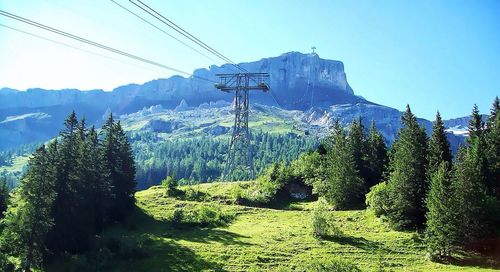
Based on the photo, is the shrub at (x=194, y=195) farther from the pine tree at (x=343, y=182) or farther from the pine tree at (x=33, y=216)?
the pine tree at (x=33, y=216)

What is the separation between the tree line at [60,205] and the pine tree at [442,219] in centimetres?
4631

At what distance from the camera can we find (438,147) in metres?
68.1

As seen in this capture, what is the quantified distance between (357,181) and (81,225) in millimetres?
48412

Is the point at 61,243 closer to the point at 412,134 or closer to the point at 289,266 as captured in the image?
the point at 289,266

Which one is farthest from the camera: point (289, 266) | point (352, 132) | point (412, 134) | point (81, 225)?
point (352, 132)

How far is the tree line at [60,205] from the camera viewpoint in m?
57.4

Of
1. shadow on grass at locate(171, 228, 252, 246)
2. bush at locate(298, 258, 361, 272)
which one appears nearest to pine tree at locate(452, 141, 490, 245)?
bush at locate(298, 258, 361, 272)

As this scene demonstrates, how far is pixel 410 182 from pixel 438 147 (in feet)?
23.4

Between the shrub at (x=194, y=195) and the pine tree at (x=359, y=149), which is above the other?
the pine tree at (x=359, y=149)

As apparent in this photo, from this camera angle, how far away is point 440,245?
53250 millimetres

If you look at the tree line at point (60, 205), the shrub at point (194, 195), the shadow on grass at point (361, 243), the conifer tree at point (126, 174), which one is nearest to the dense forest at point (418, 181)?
the shadow on grass at point (361, 243)

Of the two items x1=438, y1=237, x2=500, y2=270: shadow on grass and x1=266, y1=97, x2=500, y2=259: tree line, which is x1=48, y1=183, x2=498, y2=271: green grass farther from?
x1=266, y1=97, x2=500, y2=259: tree line

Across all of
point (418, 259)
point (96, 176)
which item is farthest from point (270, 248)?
point (96, 176)

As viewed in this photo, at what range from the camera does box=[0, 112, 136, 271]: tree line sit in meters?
57.4
